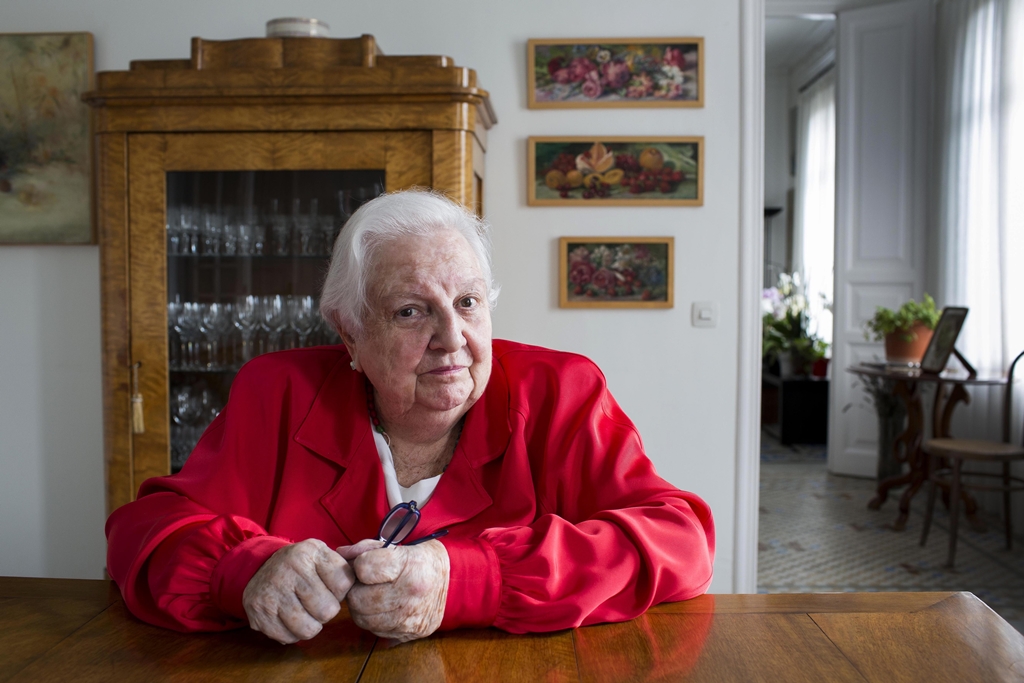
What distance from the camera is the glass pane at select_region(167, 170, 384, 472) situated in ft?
7.19

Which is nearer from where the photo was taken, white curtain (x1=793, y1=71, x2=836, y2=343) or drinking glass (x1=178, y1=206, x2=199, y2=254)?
drinking glass (x1=178, y1=206, x2=199, y2=254)

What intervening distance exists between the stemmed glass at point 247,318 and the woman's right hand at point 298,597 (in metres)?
1.54

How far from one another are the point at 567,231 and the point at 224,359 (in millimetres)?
1125

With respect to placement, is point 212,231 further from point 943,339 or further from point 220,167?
point 943,339

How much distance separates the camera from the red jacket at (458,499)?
→ 3.07 feet

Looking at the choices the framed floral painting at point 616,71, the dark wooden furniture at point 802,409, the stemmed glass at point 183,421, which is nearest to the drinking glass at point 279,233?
the stemmed glass at point 183,421

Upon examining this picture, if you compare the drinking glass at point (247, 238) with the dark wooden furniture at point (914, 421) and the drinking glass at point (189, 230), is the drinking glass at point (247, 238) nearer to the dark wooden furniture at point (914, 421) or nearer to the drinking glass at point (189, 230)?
the drinking glass at point (189, 230)

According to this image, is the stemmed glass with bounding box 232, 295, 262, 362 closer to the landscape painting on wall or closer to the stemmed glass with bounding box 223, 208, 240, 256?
the stemmed glass with bounding box 223, 208, 240, 256

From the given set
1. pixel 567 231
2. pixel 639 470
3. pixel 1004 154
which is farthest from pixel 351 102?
pixel 1004 154

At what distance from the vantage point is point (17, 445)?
261 centimetres

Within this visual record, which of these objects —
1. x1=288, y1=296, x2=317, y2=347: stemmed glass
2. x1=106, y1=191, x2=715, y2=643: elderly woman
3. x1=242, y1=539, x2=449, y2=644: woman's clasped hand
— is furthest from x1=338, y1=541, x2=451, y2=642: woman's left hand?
x1=288, y1=296, x2=317, y2=347: stemmed glass

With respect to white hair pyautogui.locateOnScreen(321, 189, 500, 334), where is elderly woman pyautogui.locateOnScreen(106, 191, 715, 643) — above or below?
below

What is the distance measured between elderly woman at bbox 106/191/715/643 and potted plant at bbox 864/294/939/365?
344 cm

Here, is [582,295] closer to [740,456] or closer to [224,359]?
[740,456]
